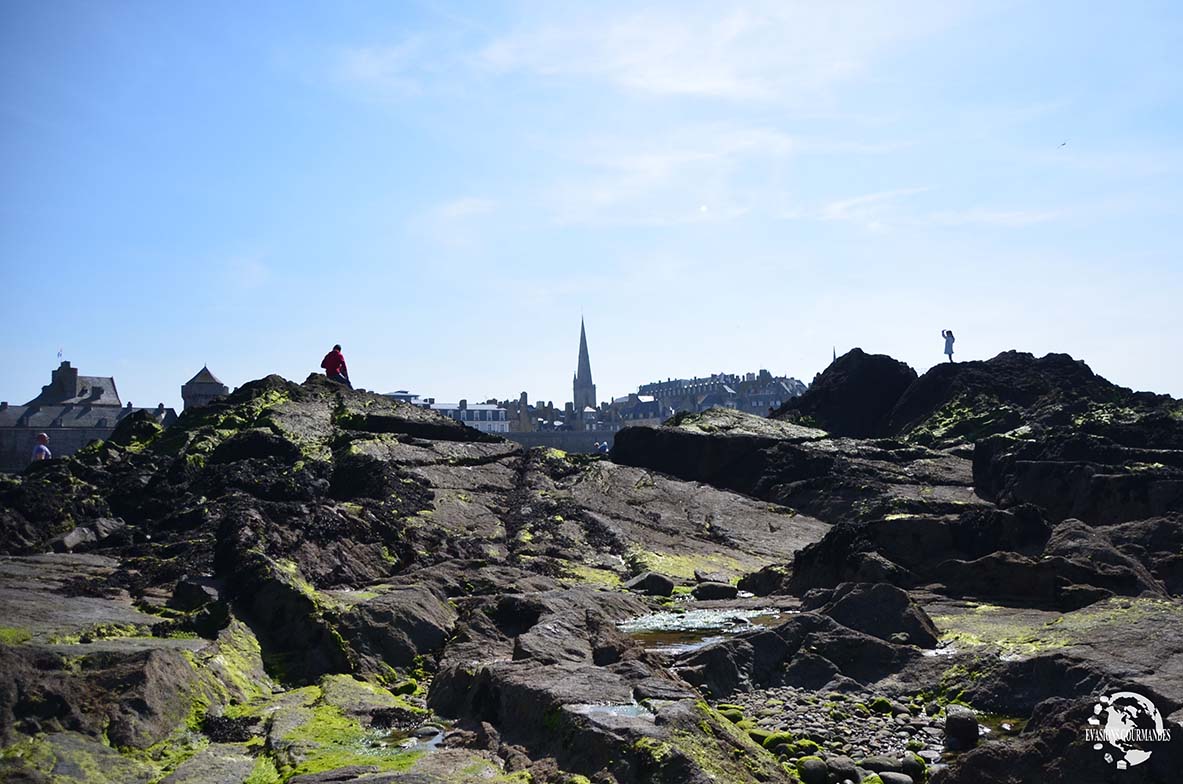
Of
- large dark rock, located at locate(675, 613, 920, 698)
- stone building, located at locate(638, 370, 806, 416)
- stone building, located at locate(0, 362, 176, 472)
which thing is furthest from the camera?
stone building, located at locate(638, 370, 806, 416)

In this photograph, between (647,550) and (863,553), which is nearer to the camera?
(863,553)

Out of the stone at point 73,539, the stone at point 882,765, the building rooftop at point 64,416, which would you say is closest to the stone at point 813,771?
the stone at point 882,765

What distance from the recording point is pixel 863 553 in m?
23.2

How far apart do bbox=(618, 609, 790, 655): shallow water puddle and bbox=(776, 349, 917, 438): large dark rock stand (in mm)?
28051

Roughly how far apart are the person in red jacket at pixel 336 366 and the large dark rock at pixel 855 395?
69.9ft

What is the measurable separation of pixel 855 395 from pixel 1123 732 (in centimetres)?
4247

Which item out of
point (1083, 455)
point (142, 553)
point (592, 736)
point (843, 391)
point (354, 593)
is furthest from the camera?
point (843, 391)

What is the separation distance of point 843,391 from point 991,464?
16757mm

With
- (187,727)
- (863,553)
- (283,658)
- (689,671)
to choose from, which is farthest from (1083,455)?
(187,727)

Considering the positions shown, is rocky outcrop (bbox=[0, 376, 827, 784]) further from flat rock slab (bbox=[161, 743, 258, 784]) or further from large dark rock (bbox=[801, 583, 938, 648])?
large dark rock (bbox=[801, 583, 938, 648])

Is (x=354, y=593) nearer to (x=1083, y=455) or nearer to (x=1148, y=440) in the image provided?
(x=1083, y=455)

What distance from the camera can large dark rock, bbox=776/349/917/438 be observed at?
5078 cm

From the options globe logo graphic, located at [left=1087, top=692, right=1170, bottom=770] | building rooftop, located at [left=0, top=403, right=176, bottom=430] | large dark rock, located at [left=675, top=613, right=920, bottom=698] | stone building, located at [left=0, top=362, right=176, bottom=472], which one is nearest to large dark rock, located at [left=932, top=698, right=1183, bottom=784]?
globe logo graphic, located at [left=1087, top=692, right=1170, bottom=770]

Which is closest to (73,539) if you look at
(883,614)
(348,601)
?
(348,601)
